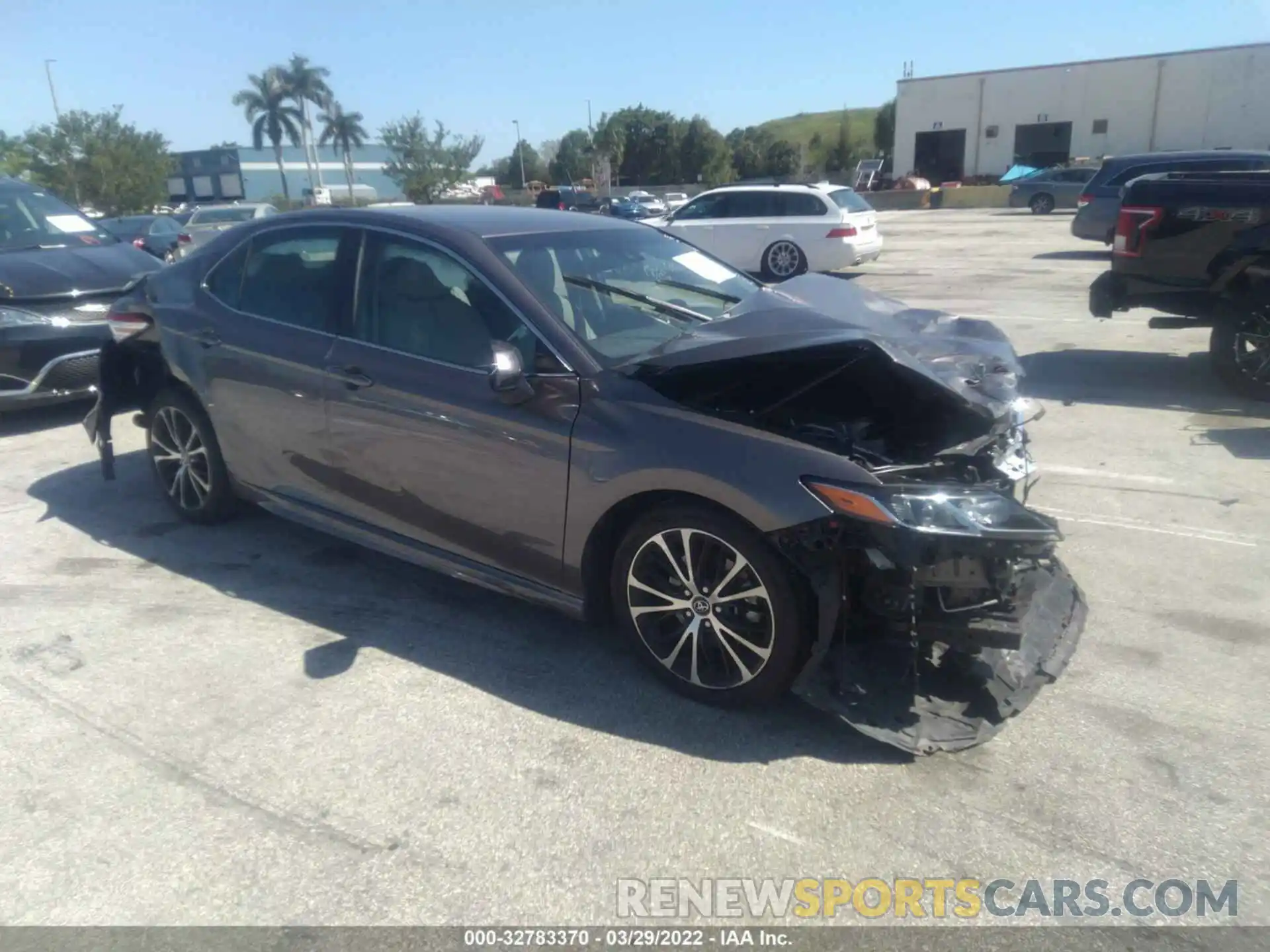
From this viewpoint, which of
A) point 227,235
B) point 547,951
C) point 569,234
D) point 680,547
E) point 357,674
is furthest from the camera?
point 227,235

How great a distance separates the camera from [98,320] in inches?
305

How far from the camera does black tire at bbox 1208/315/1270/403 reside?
774 centimetres

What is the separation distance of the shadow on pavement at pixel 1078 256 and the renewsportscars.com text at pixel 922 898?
17.4 meters

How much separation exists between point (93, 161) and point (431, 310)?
116 feet

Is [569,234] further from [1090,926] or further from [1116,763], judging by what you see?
[1090,926]

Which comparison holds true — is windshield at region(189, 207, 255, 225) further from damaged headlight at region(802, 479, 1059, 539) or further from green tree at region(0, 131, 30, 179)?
damaged headlight at region(802, 479, 1059, 539)

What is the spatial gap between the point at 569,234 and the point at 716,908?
116 inches

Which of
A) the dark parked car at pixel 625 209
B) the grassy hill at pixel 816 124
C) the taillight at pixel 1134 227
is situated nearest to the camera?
the taillight at pixel 1134 227

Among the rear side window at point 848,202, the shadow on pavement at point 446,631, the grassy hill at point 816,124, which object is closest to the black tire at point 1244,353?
the shadow on pavement at point 446,631

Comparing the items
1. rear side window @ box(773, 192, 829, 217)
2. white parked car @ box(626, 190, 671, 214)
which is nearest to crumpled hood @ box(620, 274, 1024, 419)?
rear side window @ box(773, 192, 829, 217)

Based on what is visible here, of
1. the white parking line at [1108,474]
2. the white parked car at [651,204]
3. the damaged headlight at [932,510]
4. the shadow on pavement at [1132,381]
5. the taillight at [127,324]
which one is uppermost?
the taillight at [127,324]

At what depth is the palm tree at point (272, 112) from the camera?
7650 centimetres

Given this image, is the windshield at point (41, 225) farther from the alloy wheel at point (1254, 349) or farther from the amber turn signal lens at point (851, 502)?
the alloy wheel at point (1254, 349)

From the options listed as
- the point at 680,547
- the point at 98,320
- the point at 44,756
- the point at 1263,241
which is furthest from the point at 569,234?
the point at 1263,241
